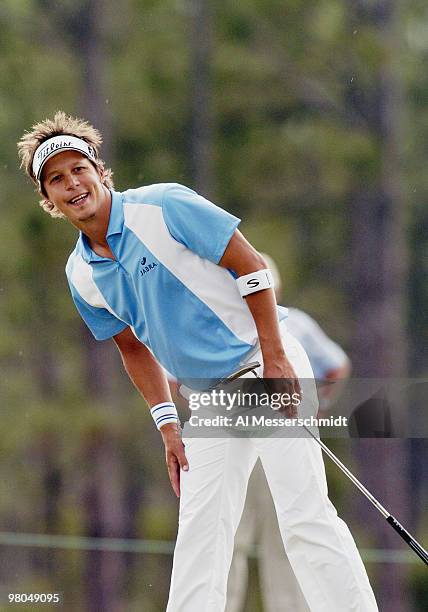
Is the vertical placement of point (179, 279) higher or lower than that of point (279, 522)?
higher

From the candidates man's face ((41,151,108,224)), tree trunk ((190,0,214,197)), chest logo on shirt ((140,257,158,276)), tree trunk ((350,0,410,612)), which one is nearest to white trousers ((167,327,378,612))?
chest logo on shirt ((140,257,158,276))

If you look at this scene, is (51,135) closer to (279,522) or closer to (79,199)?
(79,199)

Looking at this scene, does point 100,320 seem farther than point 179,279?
Yes

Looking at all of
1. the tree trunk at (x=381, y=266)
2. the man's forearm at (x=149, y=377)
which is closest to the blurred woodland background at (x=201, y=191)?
the tree trunk at (x=381, y=266)

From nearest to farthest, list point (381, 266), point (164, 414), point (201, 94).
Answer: point (164, 414)
point (381, 266)
point (201, 94)

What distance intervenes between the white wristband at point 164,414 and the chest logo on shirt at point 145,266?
1.07 ft

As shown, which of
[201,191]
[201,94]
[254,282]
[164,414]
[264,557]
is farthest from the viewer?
[201,94]

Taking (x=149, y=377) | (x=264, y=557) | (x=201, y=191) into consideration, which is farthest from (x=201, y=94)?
(x=149, y=377)

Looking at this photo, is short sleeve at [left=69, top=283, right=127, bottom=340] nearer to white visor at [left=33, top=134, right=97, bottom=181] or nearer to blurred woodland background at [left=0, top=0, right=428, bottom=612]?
white visor at [left=33, top=134, right=97, bottom=181]

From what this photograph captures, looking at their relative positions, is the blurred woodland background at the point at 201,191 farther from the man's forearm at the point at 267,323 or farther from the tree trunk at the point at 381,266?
the man's forearm at the point at 267,323

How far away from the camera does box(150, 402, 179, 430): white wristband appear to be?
7.99ft

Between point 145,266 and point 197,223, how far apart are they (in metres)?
0.12

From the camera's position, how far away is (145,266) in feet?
7.36

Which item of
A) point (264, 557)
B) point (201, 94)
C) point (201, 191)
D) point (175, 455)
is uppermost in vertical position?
point (201, 94)
